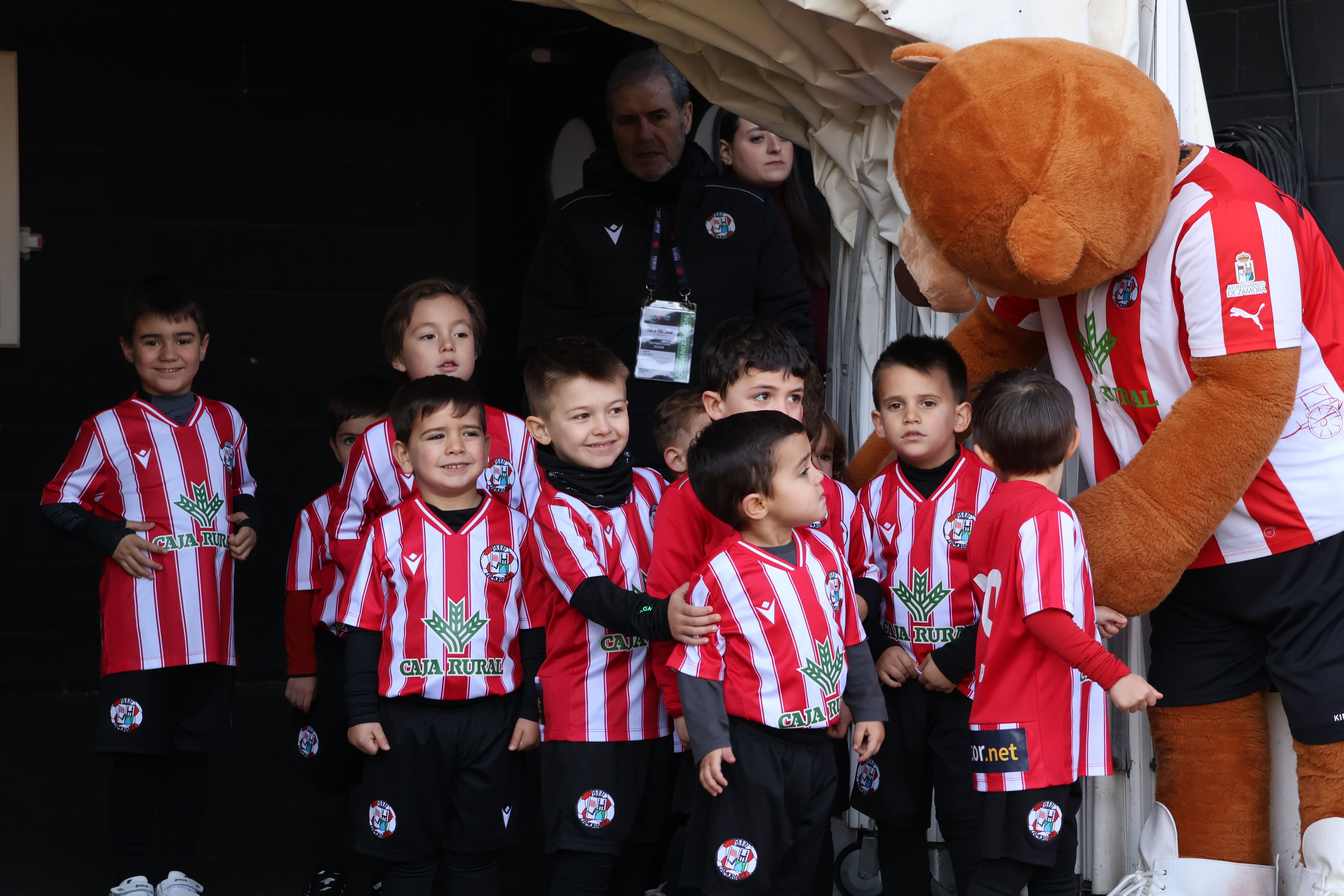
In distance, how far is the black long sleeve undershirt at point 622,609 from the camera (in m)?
2.03

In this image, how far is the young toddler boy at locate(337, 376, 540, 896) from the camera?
225 cm

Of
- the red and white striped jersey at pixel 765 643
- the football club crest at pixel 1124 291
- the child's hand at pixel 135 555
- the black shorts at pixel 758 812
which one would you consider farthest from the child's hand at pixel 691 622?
the child's hand at pixel 135 555

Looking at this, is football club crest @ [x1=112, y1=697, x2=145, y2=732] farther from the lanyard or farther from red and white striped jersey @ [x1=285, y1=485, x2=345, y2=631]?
the lanyard

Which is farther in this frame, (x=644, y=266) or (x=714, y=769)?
(x=644, y=266)

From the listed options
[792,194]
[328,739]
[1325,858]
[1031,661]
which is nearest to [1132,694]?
[1031,661]

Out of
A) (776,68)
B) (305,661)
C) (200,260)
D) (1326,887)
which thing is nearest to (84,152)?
(200,260)

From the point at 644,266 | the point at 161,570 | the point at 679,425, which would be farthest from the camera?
the point at 644,266

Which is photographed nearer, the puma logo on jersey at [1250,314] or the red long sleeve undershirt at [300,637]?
the puma logo on jersey at [1250,314]

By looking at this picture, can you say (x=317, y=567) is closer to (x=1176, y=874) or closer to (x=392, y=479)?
(x=392, y=479)

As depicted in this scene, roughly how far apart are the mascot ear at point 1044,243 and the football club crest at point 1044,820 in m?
0.80

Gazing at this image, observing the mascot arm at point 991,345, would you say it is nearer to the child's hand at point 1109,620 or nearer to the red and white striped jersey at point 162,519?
the child's hand at point 1109,620

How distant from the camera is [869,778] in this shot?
232 cm

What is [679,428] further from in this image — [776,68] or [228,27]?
[228,27]

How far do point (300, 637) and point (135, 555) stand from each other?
1.27 ft
